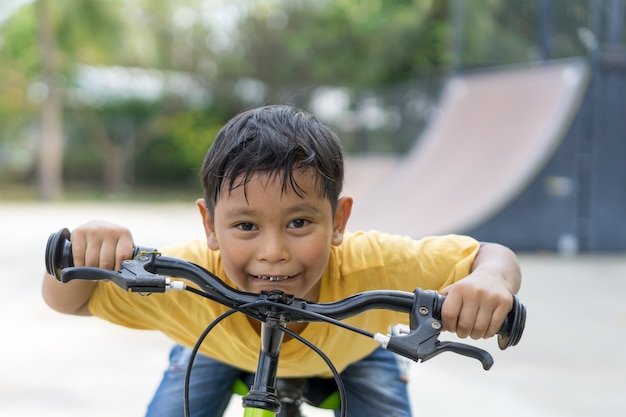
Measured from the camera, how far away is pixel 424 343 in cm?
134

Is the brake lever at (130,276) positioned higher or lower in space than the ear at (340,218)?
lower

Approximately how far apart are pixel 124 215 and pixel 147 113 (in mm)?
9976

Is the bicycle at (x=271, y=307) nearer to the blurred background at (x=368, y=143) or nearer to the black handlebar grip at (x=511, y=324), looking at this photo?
the black handlebar grip at (x=511, y=324)

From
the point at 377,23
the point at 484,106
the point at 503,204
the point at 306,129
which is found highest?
the point at 377,23

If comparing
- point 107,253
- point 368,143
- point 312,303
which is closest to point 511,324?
point 312,303

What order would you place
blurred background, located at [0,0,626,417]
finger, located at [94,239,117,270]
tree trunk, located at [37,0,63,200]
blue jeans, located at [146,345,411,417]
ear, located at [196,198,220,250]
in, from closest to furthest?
finger, located at [94,239,117,270], ear, located at [196,198,220,250], blue jeans, located at [146,345,411,417], blurred background, located at [0,0,626,417], tree trunk, located at [37,0,63,200]

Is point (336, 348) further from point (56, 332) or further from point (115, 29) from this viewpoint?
point (115, 29)

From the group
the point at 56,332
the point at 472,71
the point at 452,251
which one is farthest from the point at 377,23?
the point at 452,251

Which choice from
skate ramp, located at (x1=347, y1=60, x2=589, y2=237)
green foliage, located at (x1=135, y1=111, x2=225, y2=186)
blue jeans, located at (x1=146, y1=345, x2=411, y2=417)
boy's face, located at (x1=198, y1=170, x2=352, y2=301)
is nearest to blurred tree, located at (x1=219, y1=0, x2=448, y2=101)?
green foliage, located at (x1=135, y1=111, x2=225, y2=186)

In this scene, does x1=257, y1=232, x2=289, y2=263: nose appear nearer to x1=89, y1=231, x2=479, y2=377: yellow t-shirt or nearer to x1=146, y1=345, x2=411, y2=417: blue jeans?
x1=89, y1=231, x2=479, y2=377: yellow t-shirt

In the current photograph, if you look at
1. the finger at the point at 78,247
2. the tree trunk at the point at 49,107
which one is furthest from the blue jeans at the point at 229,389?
the tree trunk at the point at 49,107

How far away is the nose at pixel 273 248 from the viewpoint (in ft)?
5.11

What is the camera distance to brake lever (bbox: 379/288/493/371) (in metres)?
1.29

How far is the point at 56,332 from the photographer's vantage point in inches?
212
